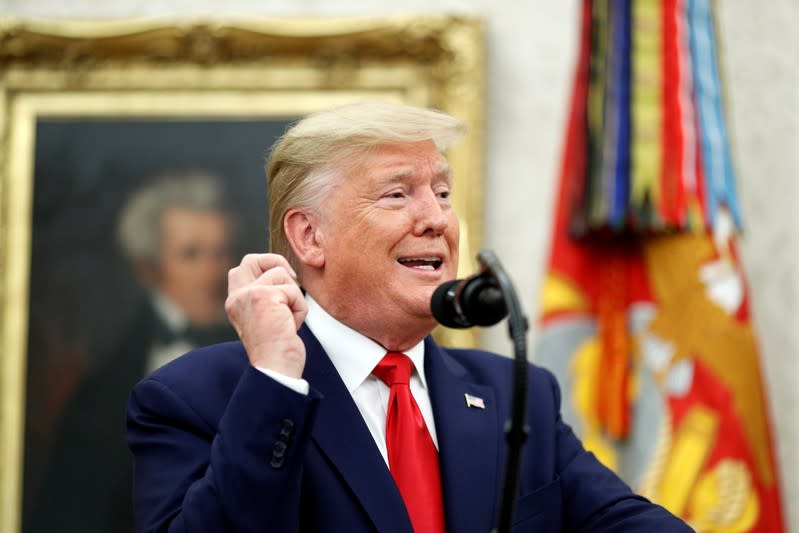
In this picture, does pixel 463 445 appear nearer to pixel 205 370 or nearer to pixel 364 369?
pixel 364 369

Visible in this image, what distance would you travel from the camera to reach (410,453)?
83.5 inches

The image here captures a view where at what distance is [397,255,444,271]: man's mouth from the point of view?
222cm

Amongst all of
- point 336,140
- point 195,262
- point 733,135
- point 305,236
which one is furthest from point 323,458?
point 733,135

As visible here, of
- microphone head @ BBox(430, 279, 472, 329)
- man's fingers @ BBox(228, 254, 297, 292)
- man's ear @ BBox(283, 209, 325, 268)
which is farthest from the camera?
man's ear @ BBox(283, 209, 325, 268)

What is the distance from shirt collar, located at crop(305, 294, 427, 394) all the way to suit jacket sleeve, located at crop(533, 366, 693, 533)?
0.35 meters

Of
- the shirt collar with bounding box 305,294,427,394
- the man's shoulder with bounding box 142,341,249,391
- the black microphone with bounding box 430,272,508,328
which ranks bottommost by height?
the man's shoulder with bounding box 142,341,249,391

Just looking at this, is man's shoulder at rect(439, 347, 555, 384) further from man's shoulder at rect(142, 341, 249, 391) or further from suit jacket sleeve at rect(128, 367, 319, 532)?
suit jacket sleeve at rect(128, 367, 319, 532)

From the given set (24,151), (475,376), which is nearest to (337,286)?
(475,376)

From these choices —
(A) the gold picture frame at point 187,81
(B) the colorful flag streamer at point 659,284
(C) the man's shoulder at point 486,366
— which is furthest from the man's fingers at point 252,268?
(A) the gold picture frame at point 187,81

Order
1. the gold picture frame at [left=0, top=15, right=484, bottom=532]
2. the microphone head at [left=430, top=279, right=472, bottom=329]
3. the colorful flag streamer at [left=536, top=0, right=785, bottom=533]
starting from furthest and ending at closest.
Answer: the gold picture frame at [left=0, top=15, right=484, bottom=532] < the colorful flag streamer at [left=536, top=0, right=785, bottom=533] < the microphone head at [left=430, top=279, right=472, bottom=329]

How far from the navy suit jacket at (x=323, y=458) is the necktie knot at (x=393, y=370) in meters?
0.09

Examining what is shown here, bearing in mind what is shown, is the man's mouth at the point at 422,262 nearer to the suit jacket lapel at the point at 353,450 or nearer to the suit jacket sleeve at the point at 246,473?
the suit jacket lapel at the point at 353,450

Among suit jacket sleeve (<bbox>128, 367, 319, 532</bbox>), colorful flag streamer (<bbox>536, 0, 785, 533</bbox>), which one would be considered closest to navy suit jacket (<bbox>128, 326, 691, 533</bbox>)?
suit jacket sleeve (<bbox>128, 367, 319, 532</bbox>)

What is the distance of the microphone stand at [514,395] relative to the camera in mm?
1562
